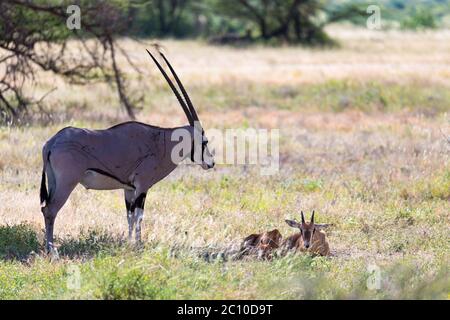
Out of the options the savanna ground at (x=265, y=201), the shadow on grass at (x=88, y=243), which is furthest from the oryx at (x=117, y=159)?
the savanna ground at (x=265, y=201)

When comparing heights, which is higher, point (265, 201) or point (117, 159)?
→ point (117, 159)

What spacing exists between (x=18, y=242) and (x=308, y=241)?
9.86 feet

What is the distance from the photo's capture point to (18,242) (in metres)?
10.1

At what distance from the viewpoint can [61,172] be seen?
950 centimetres

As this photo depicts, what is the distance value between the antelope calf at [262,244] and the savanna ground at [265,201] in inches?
12.8

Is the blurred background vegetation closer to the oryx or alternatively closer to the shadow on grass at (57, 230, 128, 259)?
the shadow on grass at (57, 230, 128, 259)

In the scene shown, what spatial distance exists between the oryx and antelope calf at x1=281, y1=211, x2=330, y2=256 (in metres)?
1.16

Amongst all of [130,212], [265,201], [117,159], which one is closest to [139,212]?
[130,212]

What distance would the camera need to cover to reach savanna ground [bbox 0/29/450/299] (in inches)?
317

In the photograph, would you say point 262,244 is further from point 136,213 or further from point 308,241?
point 136,213

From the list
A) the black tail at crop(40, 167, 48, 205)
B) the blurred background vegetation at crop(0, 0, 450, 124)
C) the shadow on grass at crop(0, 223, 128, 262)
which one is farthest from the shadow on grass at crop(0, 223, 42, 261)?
the blurred background vegetation at crop(0, 0, 450, 124)

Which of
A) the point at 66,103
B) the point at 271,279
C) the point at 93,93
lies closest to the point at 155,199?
the point at 271,279
